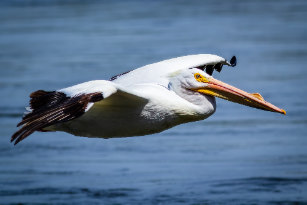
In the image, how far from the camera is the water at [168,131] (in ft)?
29.6

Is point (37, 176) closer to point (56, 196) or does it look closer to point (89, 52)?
point (56, 196)

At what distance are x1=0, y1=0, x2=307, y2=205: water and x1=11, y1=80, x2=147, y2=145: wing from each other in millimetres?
2403

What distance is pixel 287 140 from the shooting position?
10477mm

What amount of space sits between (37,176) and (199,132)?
2.62 metres

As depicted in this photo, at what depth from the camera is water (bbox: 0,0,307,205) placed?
903 cm

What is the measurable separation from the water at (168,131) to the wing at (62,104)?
2403mm

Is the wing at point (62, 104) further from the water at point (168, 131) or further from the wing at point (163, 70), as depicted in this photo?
the water at point (168, 131)

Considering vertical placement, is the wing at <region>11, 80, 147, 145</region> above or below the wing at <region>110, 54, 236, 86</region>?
below

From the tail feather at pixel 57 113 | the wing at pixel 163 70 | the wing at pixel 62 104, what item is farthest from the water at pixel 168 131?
the tail feather at pixel 57 113

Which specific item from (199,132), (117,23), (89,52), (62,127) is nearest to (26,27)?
(117,23)

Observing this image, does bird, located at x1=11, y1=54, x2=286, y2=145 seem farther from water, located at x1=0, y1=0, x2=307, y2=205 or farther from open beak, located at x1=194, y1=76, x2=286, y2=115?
water, located at x1=0, y1=0, x2=307, y2=205

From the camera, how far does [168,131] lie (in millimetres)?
11250

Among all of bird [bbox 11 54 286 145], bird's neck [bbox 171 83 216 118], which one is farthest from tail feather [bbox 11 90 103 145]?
bird's neck [bbox 171 83 216 118]

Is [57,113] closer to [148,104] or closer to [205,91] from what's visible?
[148,104]
